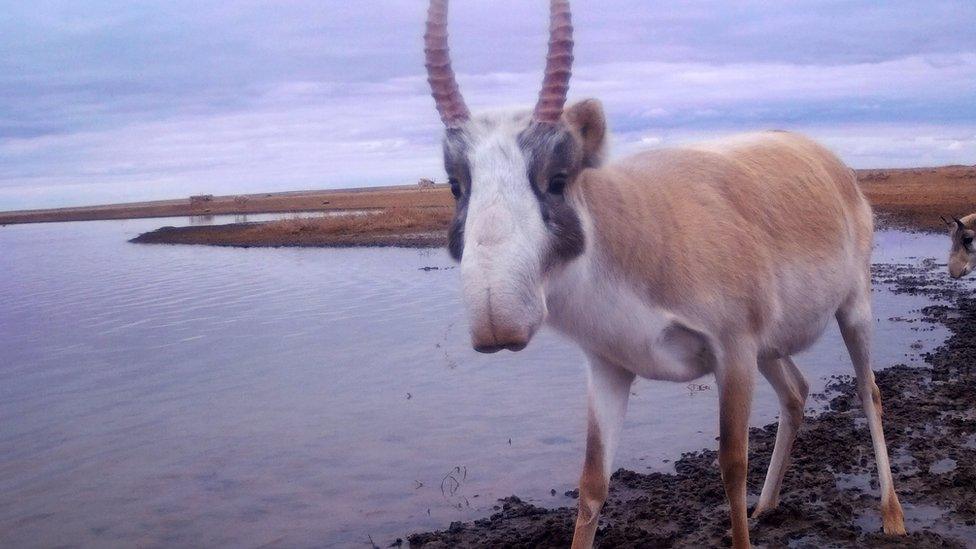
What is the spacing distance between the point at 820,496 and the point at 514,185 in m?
4.20

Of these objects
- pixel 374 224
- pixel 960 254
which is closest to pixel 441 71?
pixel 960 254

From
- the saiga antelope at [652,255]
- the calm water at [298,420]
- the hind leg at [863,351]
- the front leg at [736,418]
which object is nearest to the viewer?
the saiga antelope at [652,255]

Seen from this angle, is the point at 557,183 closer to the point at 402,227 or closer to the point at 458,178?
the point at 458,178

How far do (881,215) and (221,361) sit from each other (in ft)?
88.0

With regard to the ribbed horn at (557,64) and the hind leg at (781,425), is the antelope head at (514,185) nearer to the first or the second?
the ribbed horn at (557,64)

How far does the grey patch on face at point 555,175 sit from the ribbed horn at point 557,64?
0.07 metres

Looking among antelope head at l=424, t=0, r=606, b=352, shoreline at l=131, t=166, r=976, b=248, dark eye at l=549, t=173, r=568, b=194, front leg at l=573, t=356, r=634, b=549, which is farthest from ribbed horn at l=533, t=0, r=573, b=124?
shoreline at l=131, t=166, r=976, b=248

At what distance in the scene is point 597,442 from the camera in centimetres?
504

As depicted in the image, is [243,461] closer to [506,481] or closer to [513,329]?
[506,481]

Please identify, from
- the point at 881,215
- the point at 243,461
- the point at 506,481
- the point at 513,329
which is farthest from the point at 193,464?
the point at 881,215

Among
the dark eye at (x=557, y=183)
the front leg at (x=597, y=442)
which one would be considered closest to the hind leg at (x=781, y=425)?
the front leg at (x=597, y=442)

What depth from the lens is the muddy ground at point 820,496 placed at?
5.77m

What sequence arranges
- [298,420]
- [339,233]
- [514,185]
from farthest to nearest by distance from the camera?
[339,233] → [298,420] → [514,185]

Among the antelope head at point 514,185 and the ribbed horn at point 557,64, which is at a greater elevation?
the ribbed horn at point 557,64
